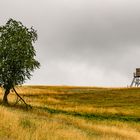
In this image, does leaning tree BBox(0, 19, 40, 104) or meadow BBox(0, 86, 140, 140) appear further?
leaning tree BBox(0, 19, 40, 104)

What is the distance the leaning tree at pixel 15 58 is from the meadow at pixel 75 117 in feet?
9.36

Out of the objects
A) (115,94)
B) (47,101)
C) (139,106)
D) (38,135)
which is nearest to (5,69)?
(47,101)

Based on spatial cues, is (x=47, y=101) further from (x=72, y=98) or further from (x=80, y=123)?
(x=80, y=123)

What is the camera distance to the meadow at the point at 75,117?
94.8ft

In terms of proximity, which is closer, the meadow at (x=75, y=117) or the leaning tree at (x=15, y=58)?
the meadow at (x=75, y=117)

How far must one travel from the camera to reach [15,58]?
59219 mm

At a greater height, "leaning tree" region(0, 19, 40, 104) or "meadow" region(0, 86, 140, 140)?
"leaning tree" region(0, 19, 40, 104)

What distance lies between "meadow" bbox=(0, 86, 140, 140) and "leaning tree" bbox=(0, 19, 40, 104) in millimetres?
2853

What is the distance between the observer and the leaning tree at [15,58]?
5931 cm

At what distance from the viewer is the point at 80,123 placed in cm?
4725

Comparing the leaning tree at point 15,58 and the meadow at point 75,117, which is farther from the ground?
the leaning tree at point 15,58

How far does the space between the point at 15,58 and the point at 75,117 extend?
10.6 meters

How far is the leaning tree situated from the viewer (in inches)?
2335

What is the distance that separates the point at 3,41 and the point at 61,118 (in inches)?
565
